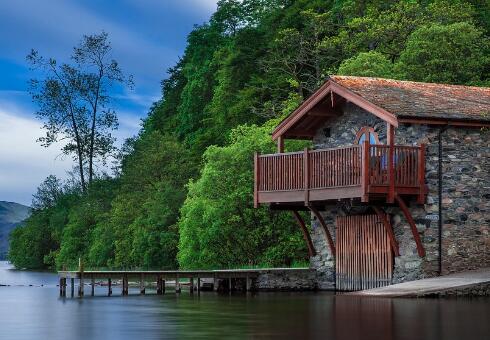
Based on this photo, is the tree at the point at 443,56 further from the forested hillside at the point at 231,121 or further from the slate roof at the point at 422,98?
the slate roof at the point at 422,98

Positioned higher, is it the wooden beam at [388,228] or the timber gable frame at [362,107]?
the timber gable frame at [362,107]

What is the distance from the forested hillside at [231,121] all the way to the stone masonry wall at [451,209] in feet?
32.0

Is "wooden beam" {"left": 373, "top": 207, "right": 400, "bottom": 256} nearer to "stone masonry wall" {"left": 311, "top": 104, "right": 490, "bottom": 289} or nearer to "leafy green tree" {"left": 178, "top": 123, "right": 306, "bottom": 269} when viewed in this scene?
"stone masonry wall" {"left": 311, "top": 104, "right": 490, "bottom": 289}

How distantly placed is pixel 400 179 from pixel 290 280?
23.1 ft

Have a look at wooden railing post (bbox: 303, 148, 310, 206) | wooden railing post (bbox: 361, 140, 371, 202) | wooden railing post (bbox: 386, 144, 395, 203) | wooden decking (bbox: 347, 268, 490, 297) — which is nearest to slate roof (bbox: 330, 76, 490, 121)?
wooden railing post (bbox: 386, 144, 395, 203)

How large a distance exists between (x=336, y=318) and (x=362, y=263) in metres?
11.5

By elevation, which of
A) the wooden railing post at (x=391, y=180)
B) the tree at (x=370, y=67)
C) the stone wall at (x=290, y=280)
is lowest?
the stone wall at (x=290, y=280)

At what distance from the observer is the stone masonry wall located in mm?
30578

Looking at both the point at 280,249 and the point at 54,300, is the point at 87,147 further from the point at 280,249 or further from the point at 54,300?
the point at 54,300

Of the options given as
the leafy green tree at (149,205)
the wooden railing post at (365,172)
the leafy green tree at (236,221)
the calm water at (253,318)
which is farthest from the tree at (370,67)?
the leafy green tree at (149,205)

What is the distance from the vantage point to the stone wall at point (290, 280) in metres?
35.2

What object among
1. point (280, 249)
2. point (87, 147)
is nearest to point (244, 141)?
point (280, 249)

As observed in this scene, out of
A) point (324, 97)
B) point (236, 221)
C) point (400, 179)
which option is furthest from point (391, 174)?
point (236, 221)

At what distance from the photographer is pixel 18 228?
9869 centimetres
